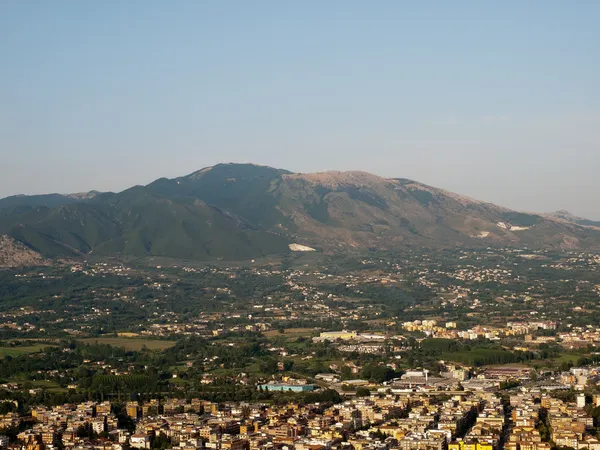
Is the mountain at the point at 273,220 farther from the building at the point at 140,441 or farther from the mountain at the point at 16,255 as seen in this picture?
the building at the point at 140,441

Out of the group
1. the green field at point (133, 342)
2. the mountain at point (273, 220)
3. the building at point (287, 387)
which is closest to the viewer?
the building at point (287, 387)

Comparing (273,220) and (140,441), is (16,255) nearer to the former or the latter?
(273,220)

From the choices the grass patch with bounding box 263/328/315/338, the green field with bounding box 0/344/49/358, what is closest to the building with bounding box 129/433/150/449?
the green field with bounding box 0/344/49/358

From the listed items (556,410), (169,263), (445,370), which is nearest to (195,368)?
(445,370)

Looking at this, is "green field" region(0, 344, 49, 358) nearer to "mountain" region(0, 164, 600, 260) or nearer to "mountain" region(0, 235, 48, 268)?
"mountain" region(0, 235, 48, 268)

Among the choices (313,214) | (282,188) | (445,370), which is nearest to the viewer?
(445,370)

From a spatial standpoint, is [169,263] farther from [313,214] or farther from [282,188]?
[282,188]

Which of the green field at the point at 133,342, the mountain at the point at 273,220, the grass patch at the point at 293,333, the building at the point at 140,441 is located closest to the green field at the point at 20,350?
the green field at the point at 133,342
